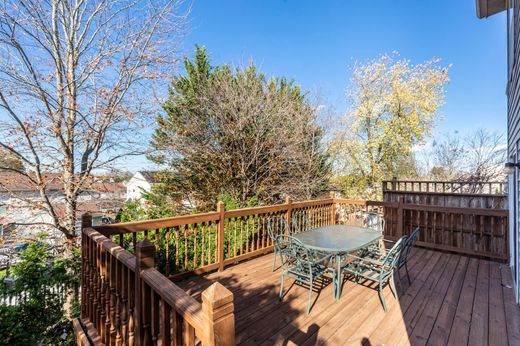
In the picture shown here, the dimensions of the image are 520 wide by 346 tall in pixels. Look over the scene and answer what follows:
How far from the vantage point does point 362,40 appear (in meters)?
10.8

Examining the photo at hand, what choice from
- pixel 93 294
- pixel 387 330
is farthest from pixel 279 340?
pixel 93 294

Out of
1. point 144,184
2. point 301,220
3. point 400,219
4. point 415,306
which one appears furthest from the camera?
point 144,184

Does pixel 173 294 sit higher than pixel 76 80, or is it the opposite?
pixel 76 80

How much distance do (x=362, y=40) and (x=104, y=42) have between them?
10.1 m

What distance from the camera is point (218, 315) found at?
951 mm

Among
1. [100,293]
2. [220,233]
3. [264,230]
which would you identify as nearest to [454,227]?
[264,230]

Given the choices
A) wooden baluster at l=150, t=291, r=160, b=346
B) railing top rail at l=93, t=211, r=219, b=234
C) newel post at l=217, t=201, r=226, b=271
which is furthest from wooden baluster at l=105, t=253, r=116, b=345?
newel post at l=217, t=201, r=226, b=271

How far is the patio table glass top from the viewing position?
2914 mm

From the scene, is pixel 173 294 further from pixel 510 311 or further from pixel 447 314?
pixel 510 311

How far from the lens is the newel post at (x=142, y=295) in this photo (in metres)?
1.49

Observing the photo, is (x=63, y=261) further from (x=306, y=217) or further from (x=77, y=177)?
(x=306, y=217)

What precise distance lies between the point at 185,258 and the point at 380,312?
2.45 m

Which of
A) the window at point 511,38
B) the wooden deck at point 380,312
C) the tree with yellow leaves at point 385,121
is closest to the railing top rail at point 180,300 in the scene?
the wooden deck at point 380,312

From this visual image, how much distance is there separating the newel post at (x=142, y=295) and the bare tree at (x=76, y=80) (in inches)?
143
